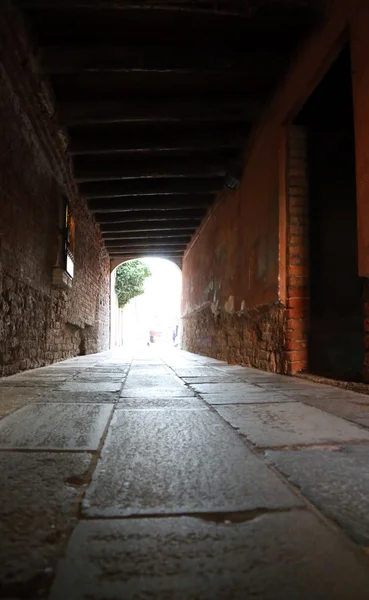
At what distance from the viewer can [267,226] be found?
441cm

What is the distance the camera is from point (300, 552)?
0.68 m

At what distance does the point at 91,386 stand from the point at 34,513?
6.97 ft

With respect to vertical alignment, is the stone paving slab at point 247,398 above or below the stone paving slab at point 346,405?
below

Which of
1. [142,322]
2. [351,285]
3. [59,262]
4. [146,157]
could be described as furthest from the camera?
[142,322]

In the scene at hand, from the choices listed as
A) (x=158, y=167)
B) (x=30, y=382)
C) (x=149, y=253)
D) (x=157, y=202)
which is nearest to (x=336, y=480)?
(x=30, y=382)

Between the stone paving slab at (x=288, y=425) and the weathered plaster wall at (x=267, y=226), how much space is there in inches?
48.0

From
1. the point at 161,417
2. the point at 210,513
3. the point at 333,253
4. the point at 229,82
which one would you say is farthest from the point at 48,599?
the point at 229,82

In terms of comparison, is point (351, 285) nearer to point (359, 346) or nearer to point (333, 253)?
point (333, 253)

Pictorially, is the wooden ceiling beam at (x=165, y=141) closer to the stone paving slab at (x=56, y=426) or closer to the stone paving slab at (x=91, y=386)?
the stone paving slab at (x=91, y=386)

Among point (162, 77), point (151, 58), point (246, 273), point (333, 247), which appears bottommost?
point (246, 273)

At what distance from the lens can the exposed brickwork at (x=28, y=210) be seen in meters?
3.40

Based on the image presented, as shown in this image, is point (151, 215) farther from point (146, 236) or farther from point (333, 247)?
point (333, 247)

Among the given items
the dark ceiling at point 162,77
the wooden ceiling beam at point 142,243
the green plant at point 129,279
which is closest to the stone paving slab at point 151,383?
the dark ceiling at point 162,77

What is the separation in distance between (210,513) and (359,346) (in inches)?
145
